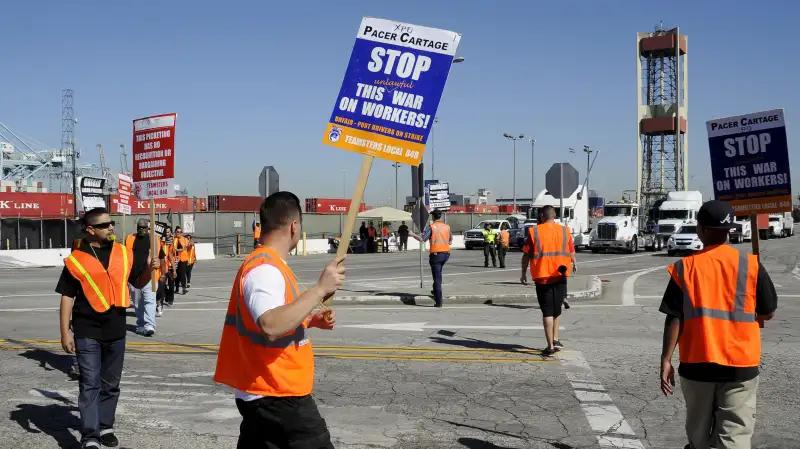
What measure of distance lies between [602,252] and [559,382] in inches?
1397

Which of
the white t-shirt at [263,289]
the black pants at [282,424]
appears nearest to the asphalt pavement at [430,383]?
the black pants at [282,424]

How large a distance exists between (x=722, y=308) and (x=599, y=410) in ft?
8.60

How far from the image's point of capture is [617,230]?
3988 centimetres

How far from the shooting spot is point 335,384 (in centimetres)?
761

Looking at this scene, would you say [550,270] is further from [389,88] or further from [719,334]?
[389,88]

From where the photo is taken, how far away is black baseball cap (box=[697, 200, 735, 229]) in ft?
14.0

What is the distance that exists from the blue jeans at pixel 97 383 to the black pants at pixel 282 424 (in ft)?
8.57

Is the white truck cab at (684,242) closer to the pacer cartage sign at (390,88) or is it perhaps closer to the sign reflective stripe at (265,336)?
the pacer cartage sign at (390,88)

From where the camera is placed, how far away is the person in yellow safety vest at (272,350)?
3.17 m

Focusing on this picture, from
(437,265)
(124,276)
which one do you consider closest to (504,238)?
(437,265)

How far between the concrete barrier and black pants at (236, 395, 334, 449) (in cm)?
3161

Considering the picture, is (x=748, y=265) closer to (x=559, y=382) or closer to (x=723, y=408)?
(x=723, y=408)

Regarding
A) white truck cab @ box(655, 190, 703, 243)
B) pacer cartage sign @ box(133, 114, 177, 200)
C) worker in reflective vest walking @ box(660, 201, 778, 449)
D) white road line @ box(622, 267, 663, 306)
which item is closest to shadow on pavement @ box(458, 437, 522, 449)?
worker in reflective vest walking @ box(660, 201, 778, 449)

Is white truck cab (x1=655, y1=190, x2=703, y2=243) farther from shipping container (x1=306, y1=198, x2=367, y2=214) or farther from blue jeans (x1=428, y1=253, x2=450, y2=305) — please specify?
shipping container (x1=306, y1=198, x2=367, y2=214)
